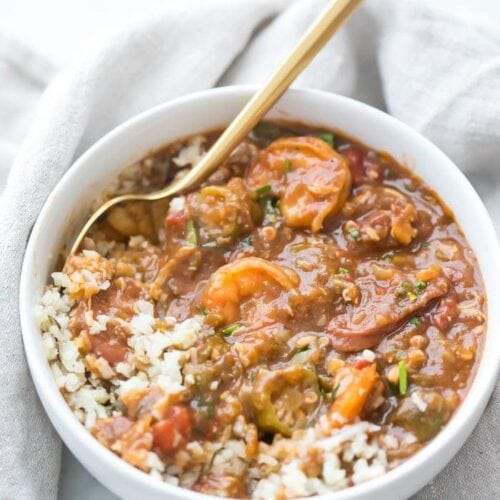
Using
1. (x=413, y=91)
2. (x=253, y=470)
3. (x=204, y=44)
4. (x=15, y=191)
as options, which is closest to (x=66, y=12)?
(x=204, y=44)

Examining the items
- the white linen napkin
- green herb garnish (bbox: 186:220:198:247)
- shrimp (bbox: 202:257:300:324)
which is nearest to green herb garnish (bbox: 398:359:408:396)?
shrimp (bbox: 202:257:300:324)

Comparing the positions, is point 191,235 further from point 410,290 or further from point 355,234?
point 410,290

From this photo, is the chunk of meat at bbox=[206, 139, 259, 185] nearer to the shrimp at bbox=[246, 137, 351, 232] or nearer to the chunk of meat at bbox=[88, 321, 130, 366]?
the shrimp at bbox=[246, 137, 351, 232]

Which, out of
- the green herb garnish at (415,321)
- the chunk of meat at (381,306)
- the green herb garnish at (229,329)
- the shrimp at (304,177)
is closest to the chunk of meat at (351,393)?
the chunk of meat at (381,306)

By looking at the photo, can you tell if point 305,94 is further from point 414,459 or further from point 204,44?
point 414,459

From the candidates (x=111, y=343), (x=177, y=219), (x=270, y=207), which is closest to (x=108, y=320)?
(x=111, y=343)

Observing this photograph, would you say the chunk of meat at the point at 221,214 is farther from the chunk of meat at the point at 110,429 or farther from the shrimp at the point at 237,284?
the chunk of meat at the point at 110,429
